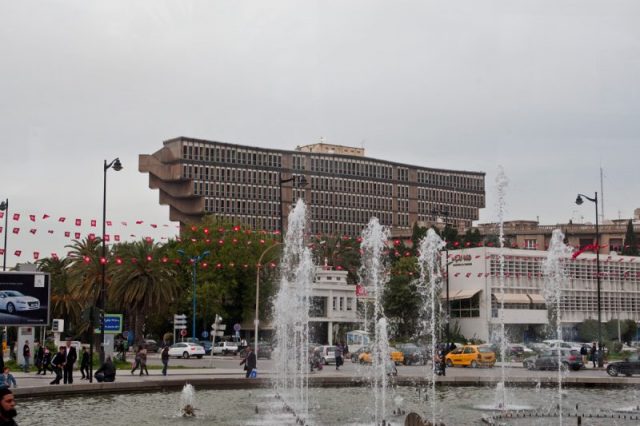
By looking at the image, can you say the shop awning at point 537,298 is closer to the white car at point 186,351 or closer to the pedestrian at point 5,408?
the white car at point 186,351

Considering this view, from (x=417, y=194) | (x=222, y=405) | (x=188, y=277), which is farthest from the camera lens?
(x=417, y=194)

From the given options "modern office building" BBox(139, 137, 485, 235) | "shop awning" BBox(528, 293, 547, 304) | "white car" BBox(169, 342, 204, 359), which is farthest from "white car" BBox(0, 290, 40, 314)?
"modern office building" BBox(139, 137, 485, 235)

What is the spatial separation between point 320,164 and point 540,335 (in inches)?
3041

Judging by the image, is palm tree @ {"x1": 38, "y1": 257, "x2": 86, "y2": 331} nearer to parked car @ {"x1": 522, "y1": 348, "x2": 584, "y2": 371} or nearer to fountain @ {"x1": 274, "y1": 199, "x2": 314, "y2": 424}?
fountain @ {"x1": 274, "y1": 199, "x2": 314, "y2": 424}

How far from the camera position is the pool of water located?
25.8 metres

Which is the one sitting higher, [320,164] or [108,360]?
[320,164]

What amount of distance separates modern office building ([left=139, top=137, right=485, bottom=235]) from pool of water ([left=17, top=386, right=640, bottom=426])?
10150 centimetres

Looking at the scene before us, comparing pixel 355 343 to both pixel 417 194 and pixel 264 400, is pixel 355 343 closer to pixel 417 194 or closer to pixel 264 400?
pixel 264 400

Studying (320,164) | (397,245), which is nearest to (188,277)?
(397,245)

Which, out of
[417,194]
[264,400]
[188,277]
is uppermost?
[417,194]

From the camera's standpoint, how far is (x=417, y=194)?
178 meters

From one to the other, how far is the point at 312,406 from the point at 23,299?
1943 cm

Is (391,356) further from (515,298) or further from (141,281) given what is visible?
(515,298)

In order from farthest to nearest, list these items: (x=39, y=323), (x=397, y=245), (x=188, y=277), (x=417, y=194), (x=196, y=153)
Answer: (x=417, y=194) → (x=196, y=153) → (x=397, y=245) → (x=188, y=277) → (x=39, y=323)
